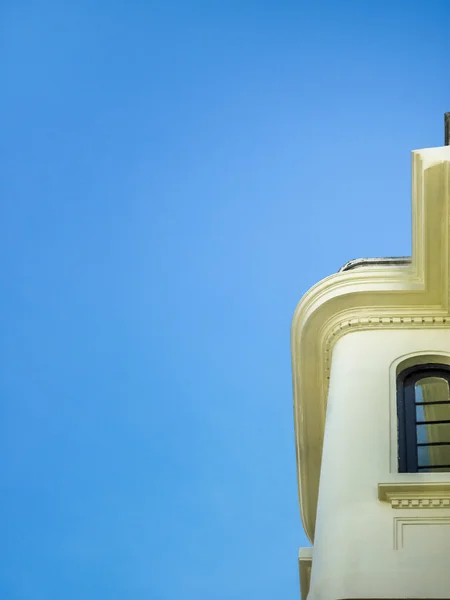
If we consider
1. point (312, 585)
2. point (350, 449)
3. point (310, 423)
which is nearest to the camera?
point (312, 585)

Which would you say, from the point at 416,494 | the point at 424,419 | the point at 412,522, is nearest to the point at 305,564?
the point at 424,419

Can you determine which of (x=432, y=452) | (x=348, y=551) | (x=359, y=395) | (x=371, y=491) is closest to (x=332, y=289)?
(x=359, y=395)

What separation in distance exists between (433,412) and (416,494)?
3.30m

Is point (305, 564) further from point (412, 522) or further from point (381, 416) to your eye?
point (412, 522)

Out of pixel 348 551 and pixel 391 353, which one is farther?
pixel 391 353

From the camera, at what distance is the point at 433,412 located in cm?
1445

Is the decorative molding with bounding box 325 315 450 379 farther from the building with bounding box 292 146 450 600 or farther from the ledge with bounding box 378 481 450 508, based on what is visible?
the ledge with bounding box 378 481 450 508

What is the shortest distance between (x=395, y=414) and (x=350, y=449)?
1.18 meters

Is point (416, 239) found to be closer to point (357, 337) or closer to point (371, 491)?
point (357, 337)

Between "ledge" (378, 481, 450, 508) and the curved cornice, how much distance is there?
5.02 metres

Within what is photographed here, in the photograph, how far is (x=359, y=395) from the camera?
14.1m

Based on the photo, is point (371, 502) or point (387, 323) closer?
point (371, 502)

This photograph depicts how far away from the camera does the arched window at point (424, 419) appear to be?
42.5 feet

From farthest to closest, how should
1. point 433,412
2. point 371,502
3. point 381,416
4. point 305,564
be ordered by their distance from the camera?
point 305,564 < point 433,412 < point 381,416 < point 371,502
